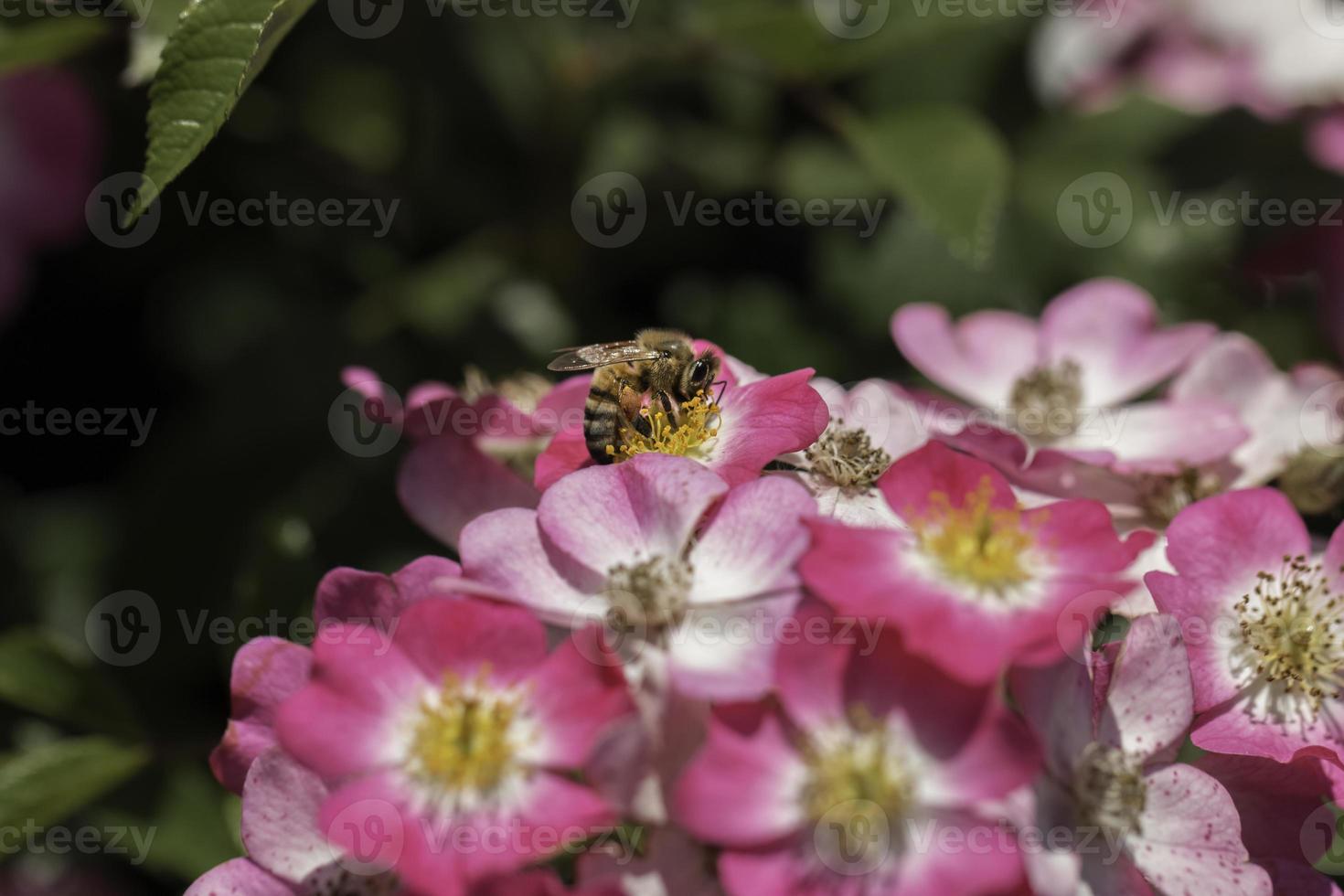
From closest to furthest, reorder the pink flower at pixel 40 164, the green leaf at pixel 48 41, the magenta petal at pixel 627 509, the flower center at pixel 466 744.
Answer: the flower center at pixel 466 744
the magenta petal at pixel 627 509
the green leaf at pixel 48 41
the pink flower at pixel 40 164

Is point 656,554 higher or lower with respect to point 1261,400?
lower

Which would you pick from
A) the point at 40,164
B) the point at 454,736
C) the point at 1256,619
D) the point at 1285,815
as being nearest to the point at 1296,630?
the point at 1256,619

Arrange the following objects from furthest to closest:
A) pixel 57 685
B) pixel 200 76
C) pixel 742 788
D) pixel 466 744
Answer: pixel 57 685, pixel 200 76, pixel 466 744, pixel 742 788

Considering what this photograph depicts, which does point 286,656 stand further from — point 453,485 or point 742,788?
point 742,788

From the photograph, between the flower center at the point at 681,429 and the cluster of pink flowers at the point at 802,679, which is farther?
the flower center at the point at 681,429

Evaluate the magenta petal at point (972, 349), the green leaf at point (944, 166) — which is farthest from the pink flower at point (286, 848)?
the green leaf at point (944, 166)

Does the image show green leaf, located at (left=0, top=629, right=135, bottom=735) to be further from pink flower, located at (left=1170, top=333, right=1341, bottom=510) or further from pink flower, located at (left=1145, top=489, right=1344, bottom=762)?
pink flower, located at (left=1170, top=333, right=1341, bottom=510)

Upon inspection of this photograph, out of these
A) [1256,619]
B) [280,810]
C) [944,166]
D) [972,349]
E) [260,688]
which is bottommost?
[280,810]

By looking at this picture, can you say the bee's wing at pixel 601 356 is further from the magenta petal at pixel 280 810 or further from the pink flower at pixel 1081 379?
the magenta petal at pixel 280 810
